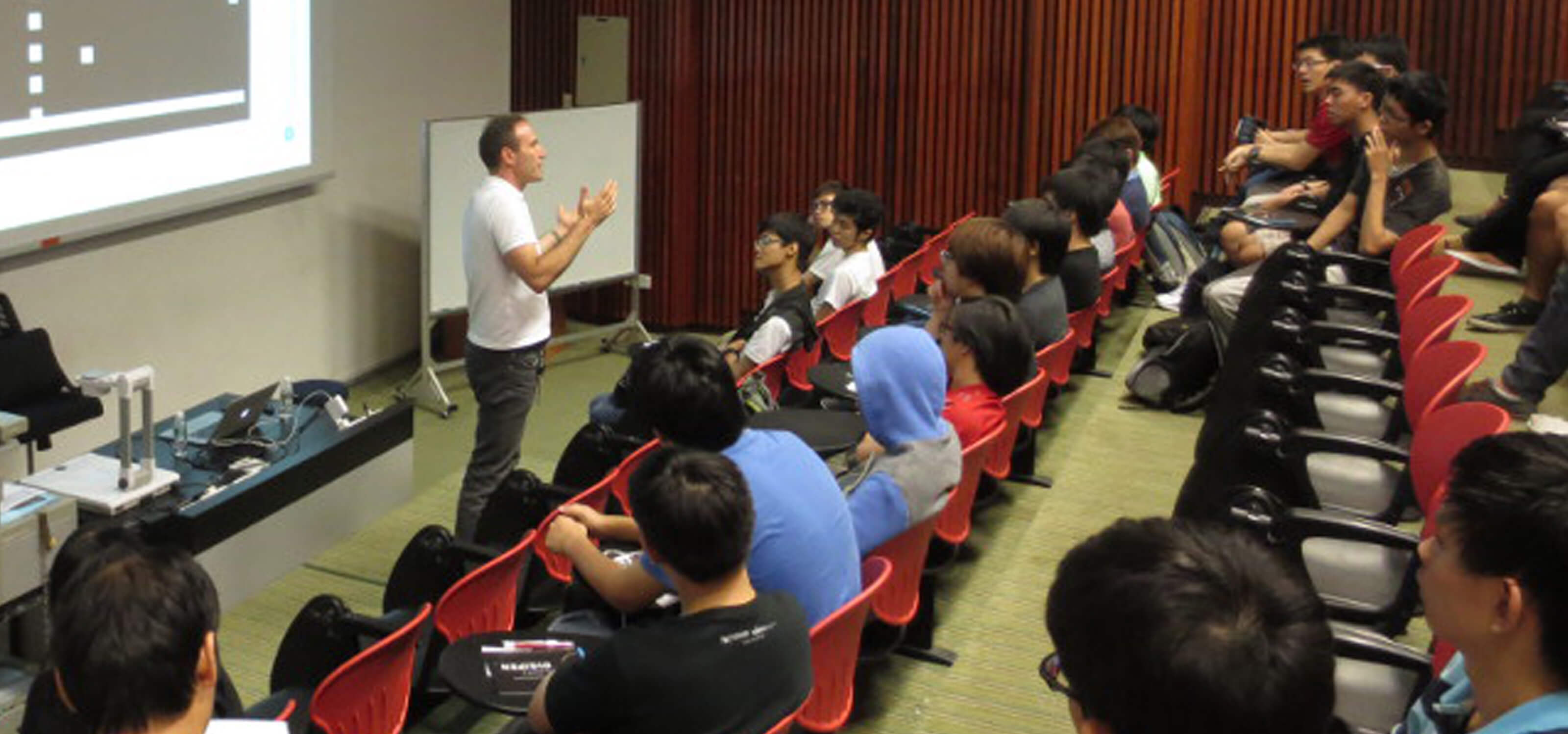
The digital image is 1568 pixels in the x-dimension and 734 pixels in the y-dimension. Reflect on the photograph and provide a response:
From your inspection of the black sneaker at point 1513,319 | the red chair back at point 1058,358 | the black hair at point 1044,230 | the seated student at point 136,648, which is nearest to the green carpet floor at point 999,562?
the black sneaker at point 1513,319

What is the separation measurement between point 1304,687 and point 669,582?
6.28 ft

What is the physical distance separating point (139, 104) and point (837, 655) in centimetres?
428

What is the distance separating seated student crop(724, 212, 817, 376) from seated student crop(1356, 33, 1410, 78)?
2.50m

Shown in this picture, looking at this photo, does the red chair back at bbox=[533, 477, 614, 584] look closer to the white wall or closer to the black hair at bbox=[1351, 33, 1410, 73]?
the white wall

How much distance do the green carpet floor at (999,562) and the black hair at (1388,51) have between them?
1.29 meters

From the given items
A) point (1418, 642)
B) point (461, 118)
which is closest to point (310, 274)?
point (461, 118)

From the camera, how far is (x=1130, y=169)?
Result: 7160 mm

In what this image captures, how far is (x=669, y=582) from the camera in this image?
324 cm

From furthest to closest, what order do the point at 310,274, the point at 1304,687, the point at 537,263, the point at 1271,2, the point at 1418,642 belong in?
the point at 1271,2
the point at 310,274
the point at 537,263
the point at 1418,642
the point at 1304,687

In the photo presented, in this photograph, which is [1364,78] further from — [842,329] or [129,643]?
[129,643]

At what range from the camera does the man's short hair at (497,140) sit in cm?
522

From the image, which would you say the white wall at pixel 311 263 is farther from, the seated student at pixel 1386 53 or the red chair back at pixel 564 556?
the seated student at pixel 1386 53

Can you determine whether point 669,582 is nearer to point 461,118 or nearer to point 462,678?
point 462,678

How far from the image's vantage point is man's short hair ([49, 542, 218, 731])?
219cm
